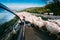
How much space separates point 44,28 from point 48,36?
2.34 ft

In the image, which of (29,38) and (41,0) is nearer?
(29,38)

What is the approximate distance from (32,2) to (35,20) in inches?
27.2

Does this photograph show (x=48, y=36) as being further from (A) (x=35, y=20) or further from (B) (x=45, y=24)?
(A) (x=35, y=20)

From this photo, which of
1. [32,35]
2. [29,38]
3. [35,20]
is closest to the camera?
[29,38]

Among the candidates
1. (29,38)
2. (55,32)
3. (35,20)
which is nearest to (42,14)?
(35,20)

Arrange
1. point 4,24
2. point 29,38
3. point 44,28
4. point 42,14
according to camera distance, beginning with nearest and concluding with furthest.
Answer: point 4,24
point 29,38
point 44,28
point 42,14

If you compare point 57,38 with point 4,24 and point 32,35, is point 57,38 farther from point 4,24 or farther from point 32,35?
point 4,24

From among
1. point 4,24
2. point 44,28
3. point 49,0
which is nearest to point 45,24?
Result: point 44,28

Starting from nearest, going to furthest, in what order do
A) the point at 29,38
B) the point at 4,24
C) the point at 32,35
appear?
the point at 4,24, the point at 29,38, the point at 32,35

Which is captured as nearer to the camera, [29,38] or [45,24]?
[29,38]

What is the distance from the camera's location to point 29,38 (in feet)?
15.2

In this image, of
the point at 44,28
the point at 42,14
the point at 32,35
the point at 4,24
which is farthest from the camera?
the point at 42,14

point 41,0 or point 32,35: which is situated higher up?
point 41,0

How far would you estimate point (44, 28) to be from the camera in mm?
5773
